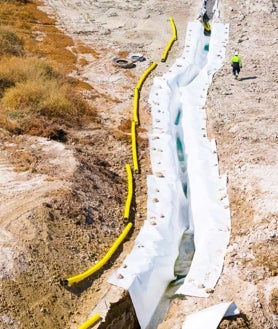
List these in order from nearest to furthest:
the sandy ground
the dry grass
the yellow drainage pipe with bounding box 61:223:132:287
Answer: the sandy ground
the yellow drainage pipe with bounding box 61:223:132:287
the dry grass

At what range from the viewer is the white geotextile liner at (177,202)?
44.1 ft

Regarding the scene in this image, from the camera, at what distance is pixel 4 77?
21.4 m

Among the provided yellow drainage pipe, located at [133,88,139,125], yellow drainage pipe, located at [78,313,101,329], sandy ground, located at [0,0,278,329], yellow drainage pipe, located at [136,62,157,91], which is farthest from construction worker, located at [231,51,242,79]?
yellow drainage pipe, located at [78,313,101,329]

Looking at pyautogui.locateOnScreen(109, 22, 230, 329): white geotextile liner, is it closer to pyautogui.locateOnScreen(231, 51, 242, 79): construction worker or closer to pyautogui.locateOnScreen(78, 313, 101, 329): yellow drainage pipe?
pyautogui.locateOnScreen(78, 313, 101, 329): yellow drainage pipe

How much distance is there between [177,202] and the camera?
16.8 metres

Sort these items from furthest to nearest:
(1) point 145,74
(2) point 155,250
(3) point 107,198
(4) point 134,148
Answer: (1) point 145,74 < (4) point 134,148 < (3) point 107,198 < (2) point 155,250

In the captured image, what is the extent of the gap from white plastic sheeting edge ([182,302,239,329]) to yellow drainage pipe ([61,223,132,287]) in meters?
2.85

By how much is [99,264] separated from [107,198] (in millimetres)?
3069

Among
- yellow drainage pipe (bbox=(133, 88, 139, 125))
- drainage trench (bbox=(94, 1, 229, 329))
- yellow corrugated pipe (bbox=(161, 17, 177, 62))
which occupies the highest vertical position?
yellow corrugated pipe (bbox=(161, 17, 177, 62))

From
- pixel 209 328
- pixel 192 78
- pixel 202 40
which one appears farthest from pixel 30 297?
pixel 202 40

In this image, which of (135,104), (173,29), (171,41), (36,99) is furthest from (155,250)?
(173,29)

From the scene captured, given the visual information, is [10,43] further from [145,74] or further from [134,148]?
[134,148]

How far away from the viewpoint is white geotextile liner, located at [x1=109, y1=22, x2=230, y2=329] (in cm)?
1345

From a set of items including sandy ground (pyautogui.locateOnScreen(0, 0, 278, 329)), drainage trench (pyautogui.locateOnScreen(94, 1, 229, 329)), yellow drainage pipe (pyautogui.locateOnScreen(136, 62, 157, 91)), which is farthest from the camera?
yellow drainage pipe (pyautogui.locateOnScreen(136, 62, 157, 91))
